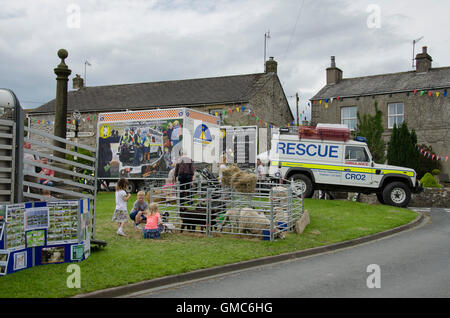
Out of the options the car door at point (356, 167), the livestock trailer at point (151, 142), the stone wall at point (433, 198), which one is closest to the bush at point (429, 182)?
the stone wall at point (433, 198)

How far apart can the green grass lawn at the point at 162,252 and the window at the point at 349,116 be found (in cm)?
1789

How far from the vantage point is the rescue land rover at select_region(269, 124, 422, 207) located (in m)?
17.3

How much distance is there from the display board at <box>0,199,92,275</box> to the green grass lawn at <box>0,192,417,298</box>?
209 millimetres

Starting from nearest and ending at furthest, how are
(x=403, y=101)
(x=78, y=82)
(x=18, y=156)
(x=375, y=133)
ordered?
(x=18, y=156), (x=375, y=133), (x=403, y=101), (x=78, y=82)

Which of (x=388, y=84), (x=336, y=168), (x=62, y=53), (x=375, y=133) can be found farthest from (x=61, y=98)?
(x=388, y=84)

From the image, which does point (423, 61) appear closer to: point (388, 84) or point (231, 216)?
point (388, 84)

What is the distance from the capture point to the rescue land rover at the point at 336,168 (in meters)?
17.3

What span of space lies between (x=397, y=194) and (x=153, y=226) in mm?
11038

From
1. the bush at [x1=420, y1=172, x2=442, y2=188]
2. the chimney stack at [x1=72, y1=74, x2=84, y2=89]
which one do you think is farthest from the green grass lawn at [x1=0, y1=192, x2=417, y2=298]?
the chimney stack at [x1=72, y1=74, x2=84, y2=89]

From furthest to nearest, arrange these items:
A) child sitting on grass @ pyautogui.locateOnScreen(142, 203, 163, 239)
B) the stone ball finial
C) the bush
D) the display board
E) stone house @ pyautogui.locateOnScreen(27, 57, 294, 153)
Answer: stone house @ pyautogui.locateOnScreen(27, 57, 294, 153) → the bush → child sitting on grass @ pyautogui.locateOnScreen(142, 203, 163, 239) → the stone ball finial → the display board

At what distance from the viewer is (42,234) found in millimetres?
7742

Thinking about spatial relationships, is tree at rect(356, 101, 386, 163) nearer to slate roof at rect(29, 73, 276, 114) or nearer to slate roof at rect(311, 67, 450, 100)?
slate roof at rect(311, 67, 450, 100)

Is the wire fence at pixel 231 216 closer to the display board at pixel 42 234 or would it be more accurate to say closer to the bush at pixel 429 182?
the display board at pixel 42 234
